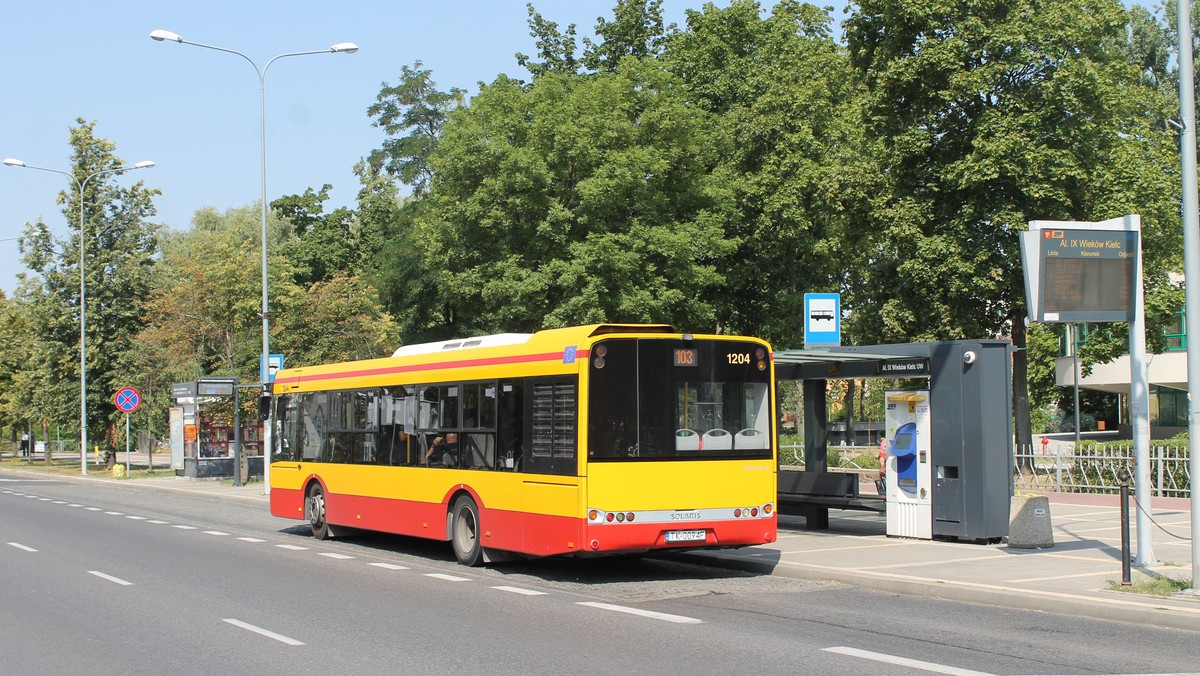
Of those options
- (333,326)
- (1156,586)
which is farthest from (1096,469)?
(333,326)

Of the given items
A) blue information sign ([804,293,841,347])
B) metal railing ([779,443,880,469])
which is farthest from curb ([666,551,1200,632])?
metal railing ([779,443,880,469])

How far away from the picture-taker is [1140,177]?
27766 millimetres

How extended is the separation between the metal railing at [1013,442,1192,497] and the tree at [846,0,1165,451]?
290 centimetres

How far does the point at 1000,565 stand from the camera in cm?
1405

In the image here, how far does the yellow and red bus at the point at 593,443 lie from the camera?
1335cm

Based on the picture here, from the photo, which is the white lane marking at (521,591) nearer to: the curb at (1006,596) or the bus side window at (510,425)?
the bus side window at (510,425)

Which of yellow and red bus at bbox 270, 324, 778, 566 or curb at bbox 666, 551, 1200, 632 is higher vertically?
yellow and red bus at bbox 270, 324, 778, 566

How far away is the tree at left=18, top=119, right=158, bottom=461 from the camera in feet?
172

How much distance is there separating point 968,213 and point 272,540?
667 inches

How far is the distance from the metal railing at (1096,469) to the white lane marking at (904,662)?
17510 millimetres

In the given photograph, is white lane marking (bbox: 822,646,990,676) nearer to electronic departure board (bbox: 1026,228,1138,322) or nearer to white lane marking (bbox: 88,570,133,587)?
electronic departure board (bbox: 1026,228,1138,322)

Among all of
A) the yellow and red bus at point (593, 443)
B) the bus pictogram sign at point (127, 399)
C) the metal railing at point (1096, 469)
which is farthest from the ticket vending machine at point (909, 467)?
the bus pictogram sign at point (127, 399)

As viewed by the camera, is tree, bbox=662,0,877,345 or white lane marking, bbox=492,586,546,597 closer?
white lane marking, bbox=492,586,546,597

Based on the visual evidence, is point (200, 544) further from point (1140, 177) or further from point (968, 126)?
point (1140, 177)
